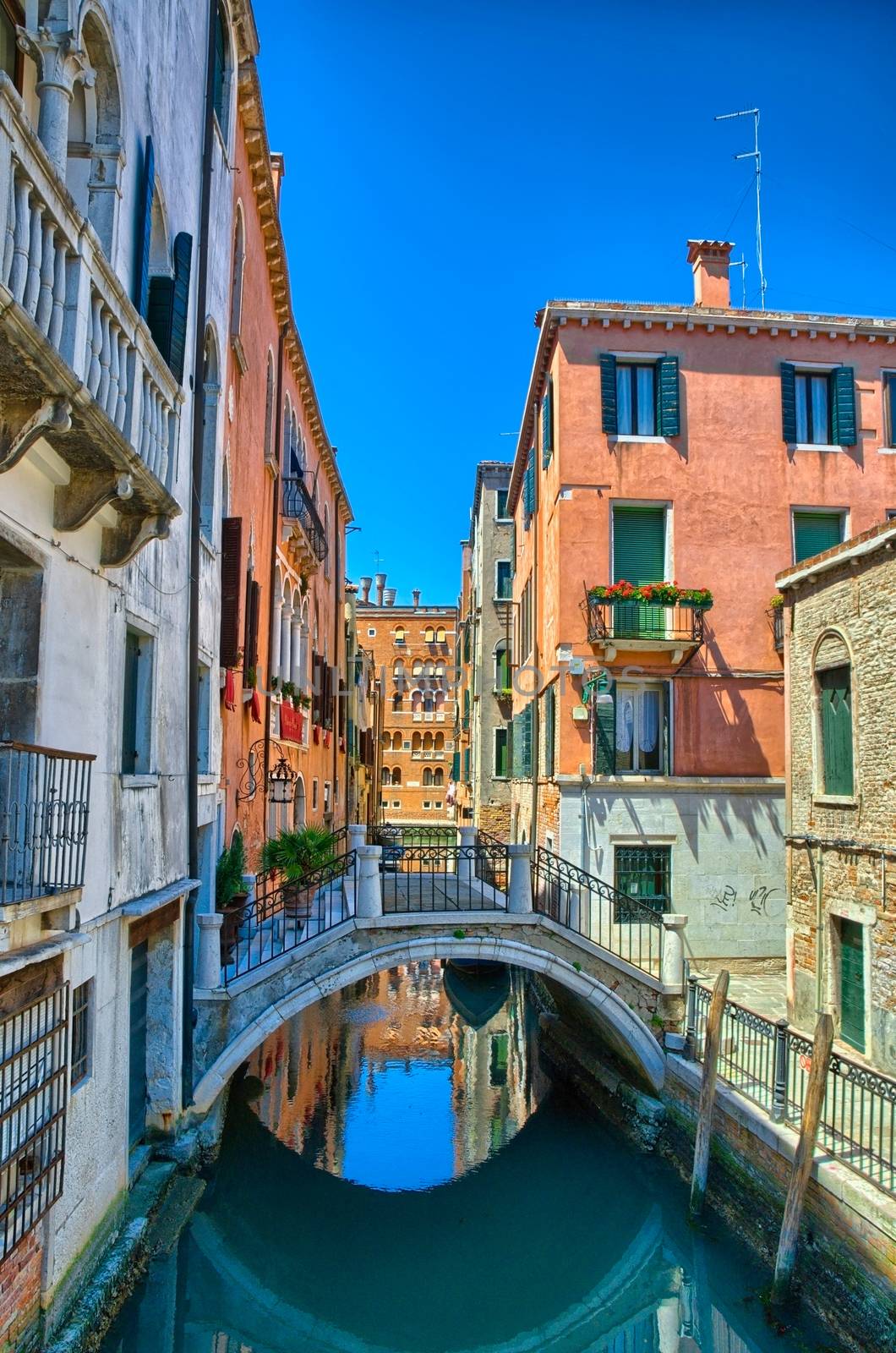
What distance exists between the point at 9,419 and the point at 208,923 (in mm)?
7389

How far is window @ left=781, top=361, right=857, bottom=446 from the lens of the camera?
61.4 ft

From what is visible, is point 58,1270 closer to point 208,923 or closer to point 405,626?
point 208,923

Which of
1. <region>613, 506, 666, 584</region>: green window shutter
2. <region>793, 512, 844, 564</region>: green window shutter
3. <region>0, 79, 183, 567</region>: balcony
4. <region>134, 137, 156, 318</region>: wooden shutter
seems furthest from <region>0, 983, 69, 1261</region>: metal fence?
<region>793, 512, 844, 564</region>: green window shutter

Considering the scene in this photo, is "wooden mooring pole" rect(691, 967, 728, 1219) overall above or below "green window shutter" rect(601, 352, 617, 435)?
below

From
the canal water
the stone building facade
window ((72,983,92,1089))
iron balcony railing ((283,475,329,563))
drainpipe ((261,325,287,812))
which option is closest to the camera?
window ((72,983,92,1089))

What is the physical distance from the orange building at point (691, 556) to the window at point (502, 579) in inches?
477

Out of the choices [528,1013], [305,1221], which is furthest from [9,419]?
[528,1013]

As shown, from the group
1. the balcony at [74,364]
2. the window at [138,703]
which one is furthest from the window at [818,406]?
the balcony at [74,364]

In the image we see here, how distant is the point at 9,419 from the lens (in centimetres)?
503

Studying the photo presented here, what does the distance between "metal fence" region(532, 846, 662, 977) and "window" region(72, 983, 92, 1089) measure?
22.3ft

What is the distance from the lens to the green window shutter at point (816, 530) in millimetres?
18750

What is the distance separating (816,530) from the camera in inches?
741

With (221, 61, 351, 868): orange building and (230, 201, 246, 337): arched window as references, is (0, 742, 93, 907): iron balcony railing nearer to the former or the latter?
(221, 61, 351, 868): orange building

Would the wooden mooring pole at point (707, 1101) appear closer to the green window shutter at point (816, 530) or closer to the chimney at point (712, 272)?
the green window shutter at point (816, 530)
